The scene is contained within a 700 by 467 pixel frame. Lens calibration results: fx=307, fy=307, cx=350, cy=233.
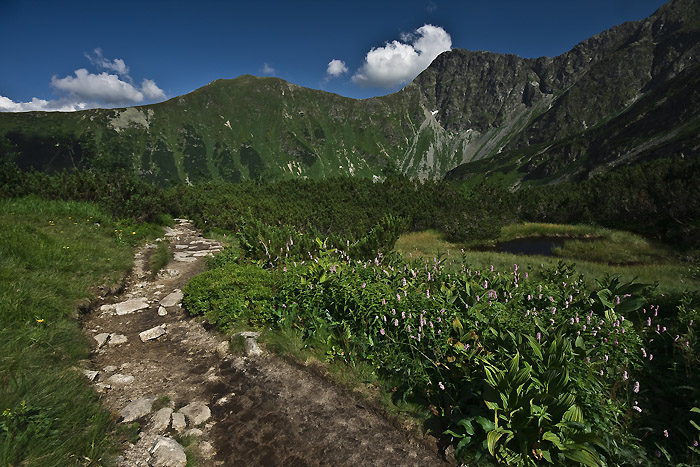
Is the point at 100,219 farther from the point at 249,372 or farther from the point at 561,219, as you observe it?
the point at 561,219

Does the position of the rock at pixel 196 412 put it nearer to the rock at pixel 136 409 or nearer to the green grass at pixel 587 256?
the rock at pixel 136 409

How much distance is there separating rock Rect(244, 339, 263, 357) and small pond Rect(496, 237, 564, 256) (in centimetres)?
1828

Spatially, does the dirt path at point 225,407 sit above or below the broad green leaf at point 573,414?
below

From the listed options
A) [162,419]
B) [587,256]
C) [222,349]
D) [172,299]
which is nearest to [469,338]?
[162,419]

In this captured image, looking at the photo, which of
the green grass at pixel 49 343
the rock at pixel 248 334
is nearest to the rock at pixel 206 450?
the green grass at pixel 49 343

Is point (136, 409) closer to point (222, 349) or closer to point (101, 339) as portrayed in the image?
point (222, 349)

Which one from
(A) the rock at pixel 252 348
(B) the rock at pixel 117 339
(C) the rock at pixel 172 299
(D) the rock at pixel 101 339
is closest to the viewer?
(A) the rock at pixel 252 348

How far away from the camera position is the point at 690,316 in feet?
A: 16.4

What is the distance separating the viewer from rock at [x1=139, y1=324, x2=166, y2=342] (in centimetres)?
594

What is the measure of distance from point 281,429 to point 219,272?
461 cm

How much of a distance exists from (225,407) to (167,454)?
906 millimetres

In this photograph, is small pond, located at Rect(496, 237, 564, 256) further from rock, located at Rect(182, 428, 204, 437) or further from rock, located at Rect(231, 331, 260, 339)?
rock, located at Rect(182, 428, 204, 437)

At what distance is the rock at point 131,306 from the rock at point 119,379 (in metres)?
2.62

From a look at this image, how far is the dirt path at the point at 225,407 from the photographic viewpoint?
3.41 m
